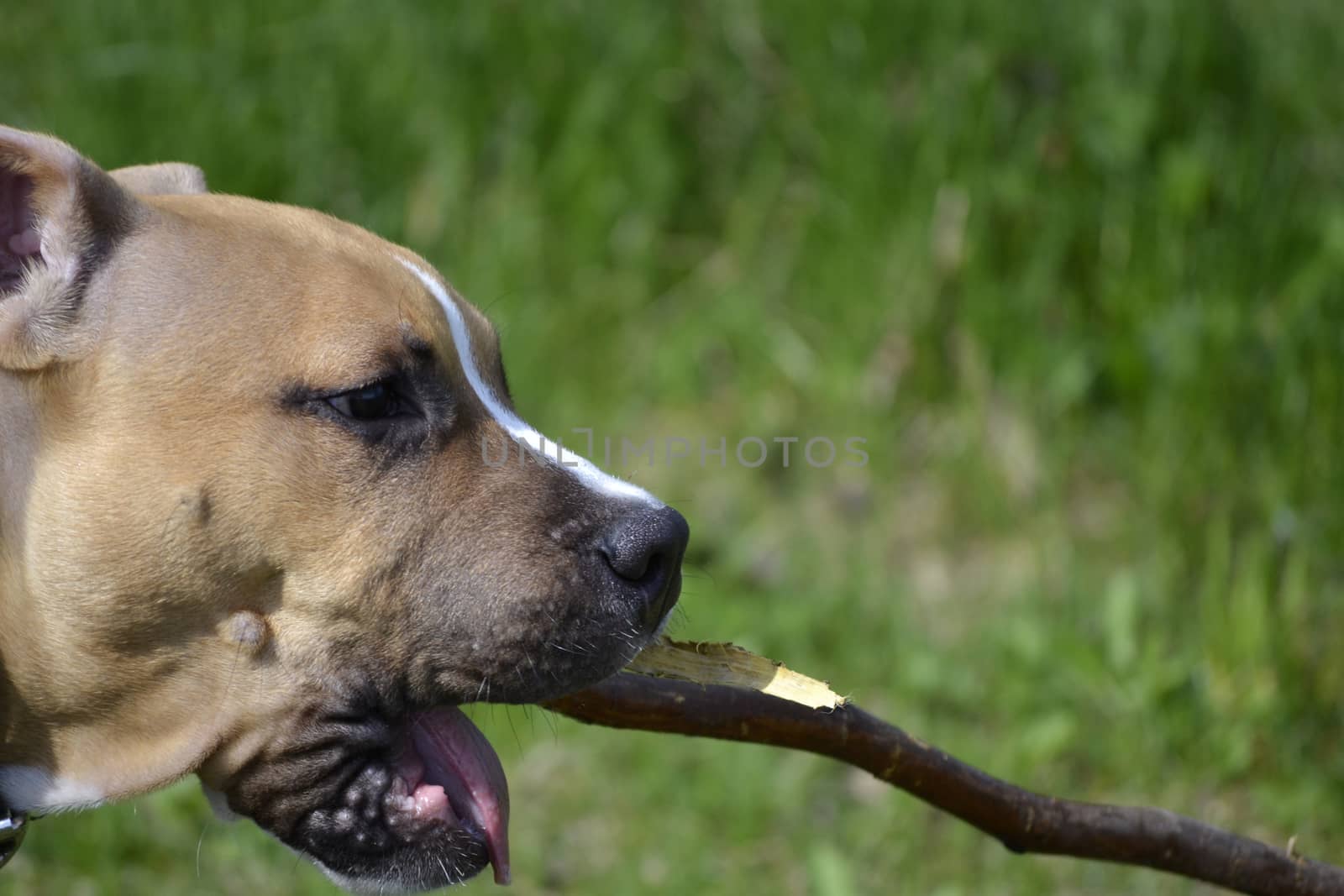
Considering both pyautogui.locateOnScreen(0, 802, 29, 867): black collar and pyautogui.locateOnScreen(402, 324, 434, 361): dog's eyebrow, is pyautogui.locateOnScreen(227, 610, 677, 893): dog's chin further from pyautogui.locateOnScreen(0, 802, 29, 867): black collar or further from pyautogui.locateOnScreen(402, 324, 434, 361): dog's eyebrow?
pyautogui.locateOnScreen(402, 324, 434, 361): dog's eyebrow

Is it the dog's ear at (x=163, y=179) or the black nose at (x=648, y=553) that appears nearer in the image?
the black nose at (x=648, y=553)

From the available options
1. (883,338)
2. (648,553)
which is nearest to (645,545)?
(648,553)

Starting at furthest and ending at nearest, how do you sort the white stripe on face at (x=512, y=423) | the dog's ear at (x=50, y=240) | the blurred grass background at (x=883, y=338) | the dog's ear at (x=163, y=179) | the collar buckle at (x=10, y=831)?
the blurred grass background at (x=883, y=338), the dog's ear at (x=163, y=179), the white stripe on face at (x=512, y=423), the dog's ear at (x=50, y=240), the collar buckle at (x=10, y=831)

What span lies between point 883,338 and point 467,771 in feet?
10.8

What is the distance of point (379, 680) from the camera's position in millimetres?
2469

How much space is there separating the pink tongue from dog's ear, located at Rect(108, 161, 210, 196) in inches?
53.8

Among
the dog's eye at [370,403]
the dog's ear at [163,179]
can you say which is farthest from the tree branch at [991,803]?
the dog's ear at [163,179]

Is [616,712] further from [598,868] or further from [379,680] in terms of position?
[598,868]

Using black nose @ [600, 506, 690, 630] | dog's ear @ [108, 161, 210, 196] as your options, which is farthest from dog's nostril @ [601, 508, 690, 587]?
dog's ear @ [108, 161, 210, 196]

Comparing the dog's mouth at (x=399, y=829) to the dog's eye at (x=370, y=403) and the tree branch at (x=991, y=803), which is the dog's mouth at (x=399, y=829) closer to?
the tree branch at (x=991, y=803)

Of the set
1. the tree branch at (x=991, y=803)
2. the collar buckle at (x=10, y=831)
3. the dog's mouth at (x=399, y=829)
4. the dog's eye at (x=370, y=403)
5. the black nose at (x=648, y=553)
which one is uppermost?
the dog's eye at (x=370, y=403)

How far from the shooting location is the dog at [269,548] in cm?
238

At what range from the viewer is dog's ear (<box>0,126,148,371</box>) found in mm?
2447

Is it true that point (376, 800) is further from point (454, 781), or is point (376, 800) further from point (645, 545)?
point (645, 545)
